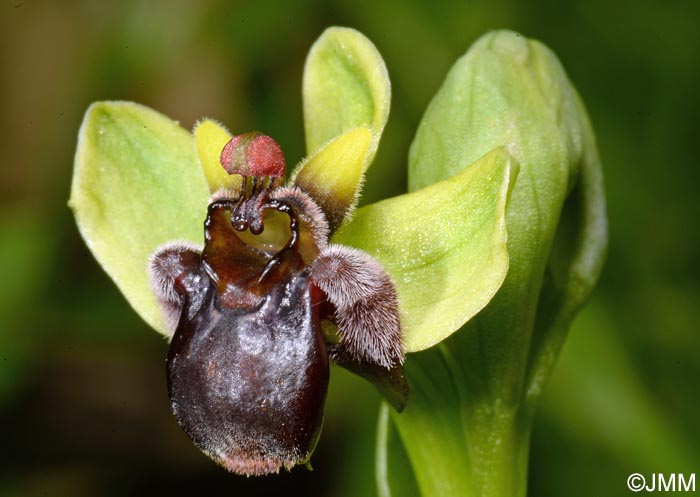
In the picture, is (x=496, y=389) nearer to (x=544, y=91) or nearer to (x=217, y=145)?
(x=544, y=91)

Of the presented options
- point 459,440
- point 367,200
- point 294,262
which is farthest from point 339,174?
point 367,200

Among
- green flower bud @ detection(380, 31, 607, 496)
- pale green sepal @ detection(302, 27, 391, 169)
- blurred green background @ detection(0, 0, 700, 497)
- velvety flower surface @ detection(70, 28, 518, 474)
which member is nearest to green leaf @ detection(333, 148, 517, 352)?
velvety flower surface @ detection(70, 28, 518, 474)

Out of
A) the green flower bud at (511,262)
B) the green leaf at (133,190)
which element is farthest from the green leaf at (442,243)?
the green leaf at (133,190)

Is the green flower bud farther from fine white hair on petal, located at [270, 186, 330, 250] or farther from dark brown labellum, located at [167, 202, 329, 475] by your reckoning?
dark brown labellum, located at [167, 202, 329, 475]

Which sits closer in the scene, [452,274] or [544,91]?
[452,274]

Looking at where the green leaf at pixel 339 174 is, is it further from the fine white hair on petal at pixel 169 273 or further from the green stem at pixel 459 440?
the green stem at pixel 459 440

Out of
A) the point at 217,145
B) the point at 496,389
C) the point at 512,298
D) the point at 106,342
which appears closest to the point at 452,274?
the point at 512,298
